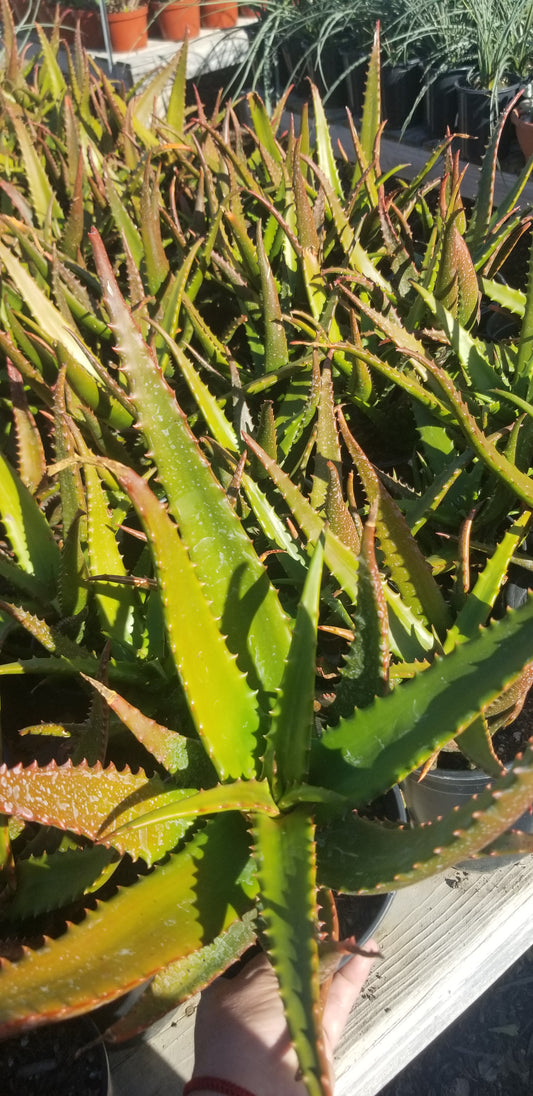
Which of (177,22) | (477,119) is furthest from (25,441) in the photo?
(177,22)

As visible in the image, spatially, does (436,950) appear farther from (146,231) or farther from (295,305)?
(146,231)

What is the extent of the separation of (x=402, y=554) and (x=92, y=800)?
302 millimetres

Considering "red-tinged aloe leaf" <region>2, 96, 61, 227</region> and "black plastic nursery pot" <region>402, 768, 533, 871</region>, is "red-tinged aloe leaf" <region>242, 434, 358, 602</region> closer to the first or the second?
"black plastic nursery pot" <region>402, 768, 533, 871</region>

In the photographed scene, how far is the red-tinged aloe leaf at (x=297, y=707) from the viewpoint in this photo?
0.44m

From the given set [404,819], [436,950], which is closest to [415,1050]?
[436,950]

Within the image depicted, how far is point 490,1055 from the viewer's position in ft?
3.15

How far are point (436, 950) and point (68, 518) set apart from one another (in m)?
0.51

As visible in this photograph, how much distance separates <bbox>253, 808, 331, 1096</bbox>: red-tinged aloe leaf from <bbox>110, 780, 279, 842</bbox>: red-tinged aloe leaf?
0.06ft

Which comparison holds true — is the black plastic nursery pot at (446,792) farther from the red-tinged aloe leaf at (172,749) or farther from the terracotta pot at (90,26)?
the terracotta pot at (90,26)

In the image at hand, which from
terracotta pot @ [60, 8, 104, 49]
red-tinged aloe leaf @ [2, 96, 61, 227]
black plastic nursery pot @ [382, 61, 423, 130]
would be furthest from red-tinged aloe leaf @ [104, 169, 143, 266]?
terracotta pot @ [60, 8, 104, 49]

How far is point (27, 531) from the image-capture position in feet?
2.34

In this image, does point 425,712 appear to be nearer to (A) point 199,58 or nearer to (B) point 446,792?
(B) point 446,792

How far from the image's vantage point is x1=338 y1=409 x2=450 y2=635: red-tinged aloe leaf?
1.91 feet

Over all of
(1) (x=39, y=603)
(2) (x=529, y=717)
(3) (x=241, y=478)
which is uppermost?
(3) (x=241, y=478)
